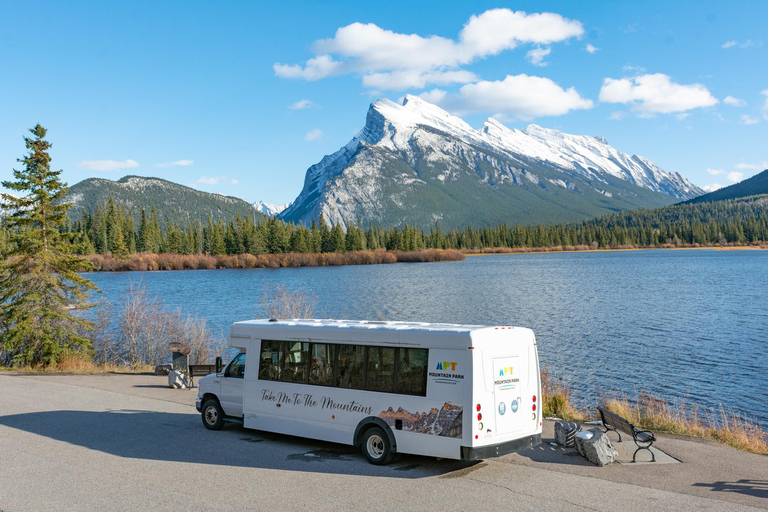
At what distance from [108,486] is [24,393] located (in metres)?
12.2

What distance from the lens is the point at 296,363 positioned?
13.2 meters

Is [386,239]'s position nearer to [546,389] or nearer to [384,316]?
[384,316]

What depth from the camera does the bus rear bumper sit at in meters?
10.4

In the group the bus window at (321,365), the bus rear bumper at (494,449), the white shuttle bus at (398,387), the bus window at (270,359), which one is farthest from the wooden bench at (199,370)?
the bus rear bumper at (494,449)

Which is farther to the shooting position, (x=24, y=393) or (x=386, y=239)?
(x=386, y=239)

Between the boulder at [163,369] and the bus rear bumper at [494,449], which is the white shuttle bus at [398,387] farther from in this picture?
the boulder at [163,369]

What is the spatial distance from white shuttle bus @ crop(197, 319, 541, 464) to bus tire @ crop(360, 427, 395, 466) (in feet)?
0.07

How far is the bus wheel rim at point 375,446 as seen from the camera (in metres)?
11.6

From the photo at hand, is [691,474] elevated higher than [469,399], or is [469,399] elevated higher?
[469,399]

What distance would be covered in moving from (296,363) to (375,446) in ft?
9.03

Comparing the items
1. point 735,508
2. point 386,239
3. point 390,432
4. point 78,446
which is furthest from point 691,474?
point 386,239

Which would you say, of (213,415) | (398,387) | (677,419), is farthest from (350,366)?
(677,419)

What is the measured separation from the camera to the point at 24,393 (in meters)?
19.8

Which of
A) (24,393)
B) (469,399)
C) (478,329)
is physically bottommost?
(24,393)
